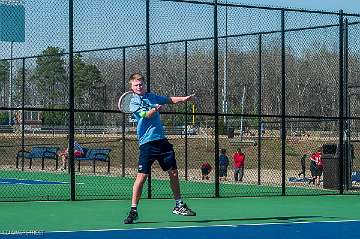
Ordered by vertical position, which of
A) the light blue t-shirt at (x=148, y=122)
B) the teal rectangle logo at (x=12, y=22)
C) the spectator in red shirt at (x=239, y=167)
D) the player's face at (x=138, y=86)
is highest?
the teal rectangle logo at (x=12, y=22)

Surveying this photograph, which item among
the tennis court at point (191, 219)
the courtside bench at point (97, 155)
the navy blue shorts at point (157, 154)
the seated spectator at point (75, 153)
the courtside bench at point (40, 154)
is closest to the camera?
the tennis court at point (191, 219)

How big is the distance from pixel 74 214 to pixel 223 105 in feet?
33.8

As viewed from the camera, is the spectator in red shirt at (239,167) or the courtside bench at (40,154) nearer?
the spectator in red shirt at (239,167)

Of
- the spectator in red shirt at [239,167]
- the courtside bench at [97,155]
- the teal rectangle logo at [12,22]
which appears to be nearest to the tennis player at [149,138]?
the teal rectangle logo at [12,22]

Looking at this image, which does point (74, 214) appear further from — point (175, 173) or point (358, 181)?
point (358, 181)

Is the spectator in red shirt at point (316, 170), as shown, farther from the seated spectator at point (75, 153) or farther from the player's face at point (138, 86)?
the player's face at point (138, 86)

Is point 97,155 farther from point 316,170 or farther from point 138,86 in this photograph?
point 138,86

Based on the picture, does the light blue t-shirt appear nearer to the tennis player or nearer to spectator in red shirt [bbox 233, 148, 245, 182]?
the tennis player

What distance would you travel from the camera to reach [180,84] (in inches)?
845

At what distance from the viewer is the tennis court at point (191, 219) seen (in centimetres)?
976

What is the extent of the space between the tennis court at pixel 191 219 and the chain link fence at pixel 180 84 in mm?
1520

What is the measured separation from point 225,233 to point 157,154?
211cm

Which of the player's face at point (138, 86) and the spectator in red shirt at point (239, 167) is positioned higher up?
the player's face at point (138, 86)

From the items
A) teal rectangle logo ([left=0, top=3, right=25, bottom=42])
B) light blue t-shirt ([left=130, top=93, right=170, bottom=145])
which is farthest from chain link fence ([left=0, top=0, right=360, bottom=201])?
light blue t-shirt ([left=130, top=93, right=170, bottom=145])
